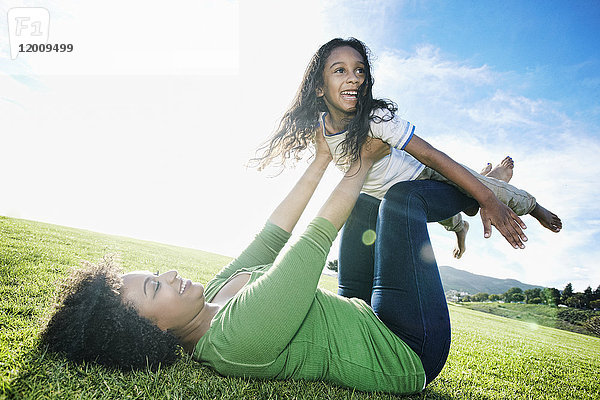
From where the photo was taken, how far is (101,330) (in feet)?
6.38

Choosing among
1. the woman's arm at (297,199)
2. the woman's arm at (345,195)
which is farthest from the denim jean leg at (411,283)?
the woman's arm at (297,199)

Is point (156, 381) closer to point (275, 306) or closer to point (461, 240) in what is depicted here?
point (275, 306)

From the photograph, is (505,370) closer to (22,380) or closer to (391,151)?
(391,151)

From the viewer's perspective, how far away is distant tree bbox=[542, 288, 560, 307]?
65.8 m

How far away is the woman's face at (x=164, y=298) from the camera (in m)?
2.13

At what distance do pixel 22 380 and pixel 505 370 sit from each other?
4.66 m

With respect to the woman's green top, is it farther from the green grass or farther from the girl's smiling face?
the green grass

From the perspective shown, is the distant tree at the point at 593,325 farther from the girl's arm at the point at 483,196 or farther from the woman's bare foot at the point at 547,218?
the girl's arm at the point at 483,196

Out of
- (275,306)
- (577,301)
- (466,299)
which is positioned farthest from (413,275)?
(577,301)

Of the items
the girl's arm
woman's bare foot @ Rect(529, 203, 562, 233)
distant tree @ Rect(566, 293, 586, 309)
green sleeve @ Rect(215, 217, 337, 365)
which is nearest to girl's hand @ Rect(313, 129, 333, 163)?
the girl's arm

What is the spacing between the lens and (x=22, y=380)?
1.69 m

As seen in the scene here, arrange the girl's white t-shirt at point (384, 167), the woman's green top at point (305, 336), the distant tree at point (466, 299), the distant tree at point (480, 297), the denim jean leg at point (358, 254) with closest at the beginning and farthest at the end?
1. the woman's green top at point (305, 336)
2. the denim jean leg at point (358, 254)
3. the girl's white t-shirt at point (384, 167)
4. the distant tree at point (466, 299)
5. the distant tree at point (480, 297)

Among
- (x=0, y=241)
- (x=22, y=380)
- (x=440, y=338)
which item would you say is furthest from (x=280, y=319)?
(x=0, y=241)

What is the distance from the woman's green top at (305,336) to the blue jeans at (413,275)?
4.4 inches
